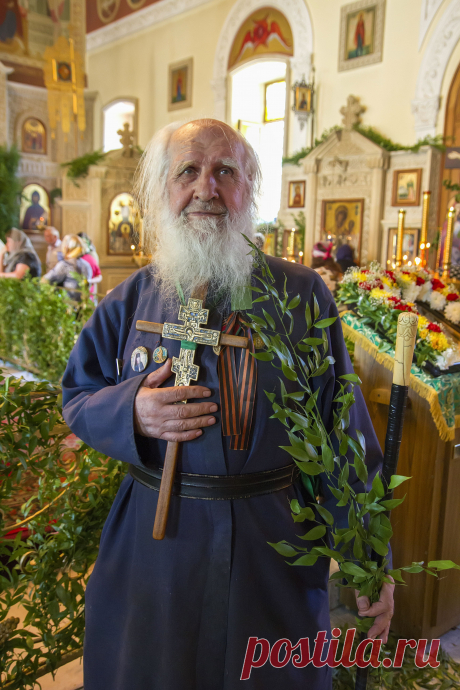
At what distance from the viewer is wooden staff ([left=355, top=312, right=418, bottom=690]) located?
1.13 meters

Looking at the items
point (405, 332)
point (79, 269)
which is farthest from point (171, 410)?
point (79, 269)

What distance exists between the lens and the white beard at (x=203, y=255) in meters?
1.48

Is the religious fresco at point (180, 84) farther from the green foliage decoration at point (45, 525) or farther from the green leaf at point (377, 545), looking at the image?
the green leaf at point (377, 545)

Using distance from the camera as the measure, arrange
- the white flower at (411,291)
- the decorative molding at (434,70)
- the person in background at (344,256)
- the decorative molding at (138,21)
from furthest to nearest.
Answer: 1. the decorative molding at (138,21)
2. the person in background at (344,256)
3. the decorative molding at (434,70)
4. the white flower at (411,291)

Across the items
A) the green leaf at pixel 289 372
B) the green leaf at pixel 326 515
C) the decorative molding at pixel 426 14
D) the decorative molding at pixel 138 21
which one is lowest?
the green leaf at pixel 326 515

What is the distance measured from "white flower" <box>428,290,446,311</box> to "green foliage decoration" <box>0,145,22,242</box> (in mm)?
14068

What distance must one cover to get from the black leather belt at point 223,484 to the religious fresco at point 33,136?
16731 millimetres

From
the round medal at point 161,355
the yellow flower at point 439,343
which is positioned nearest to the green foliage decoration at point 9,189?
the yellow flower at point 439,343

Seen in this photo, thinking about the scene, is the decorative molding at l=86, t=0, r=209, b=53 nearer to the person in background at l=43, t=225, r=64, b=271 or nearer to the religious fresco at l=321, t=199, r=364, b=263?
the religious fresco at l=321, t=199, r=364, b=263

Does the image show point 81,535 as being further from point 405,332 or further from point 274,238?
point 274,238

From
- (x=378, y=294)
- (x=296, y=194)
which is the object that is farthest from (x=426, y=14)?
(x=378, y=294)

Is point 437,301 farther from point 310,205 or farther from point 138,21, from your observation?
point 138,21

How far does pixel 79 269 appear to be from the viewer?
7.16 m

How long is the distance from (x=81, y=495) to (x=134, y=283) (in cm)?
90
